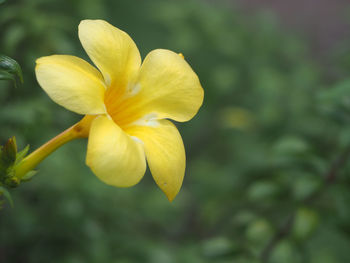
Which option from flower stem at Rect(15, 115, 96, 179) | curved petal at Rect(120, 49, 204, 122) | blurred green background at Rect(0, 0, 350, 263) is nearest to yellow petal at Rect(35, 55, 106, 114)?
flower stem at Rect(15, 115, 96, 179)

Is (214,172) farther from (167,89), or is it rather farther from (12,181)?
(12,181)

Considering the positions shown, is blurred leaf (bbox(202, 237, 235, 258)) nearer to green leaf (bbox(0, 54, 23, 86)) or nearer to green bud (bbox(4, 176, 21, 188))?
green bud (bbox(4, 176, 21, 188))

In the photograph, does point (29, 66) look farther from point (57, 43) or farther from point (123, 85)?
point (123, 85)

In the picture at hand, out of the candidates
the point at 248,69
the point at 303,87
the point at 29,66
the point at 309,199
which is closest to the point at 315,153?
the point at 309,199

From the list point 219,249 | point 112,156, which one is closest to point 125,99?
point 112,156

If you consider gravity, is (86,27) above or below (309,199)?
above

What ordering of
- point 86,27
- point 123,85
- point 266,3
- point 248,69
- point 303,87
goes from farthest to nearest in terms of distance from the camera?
point 266,3
point 248,69
point 303,87
point 123,85
point 86,27

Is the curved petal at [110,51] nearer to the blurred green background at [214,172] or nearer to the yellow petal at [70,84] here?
the yellow petal at [70,84]
